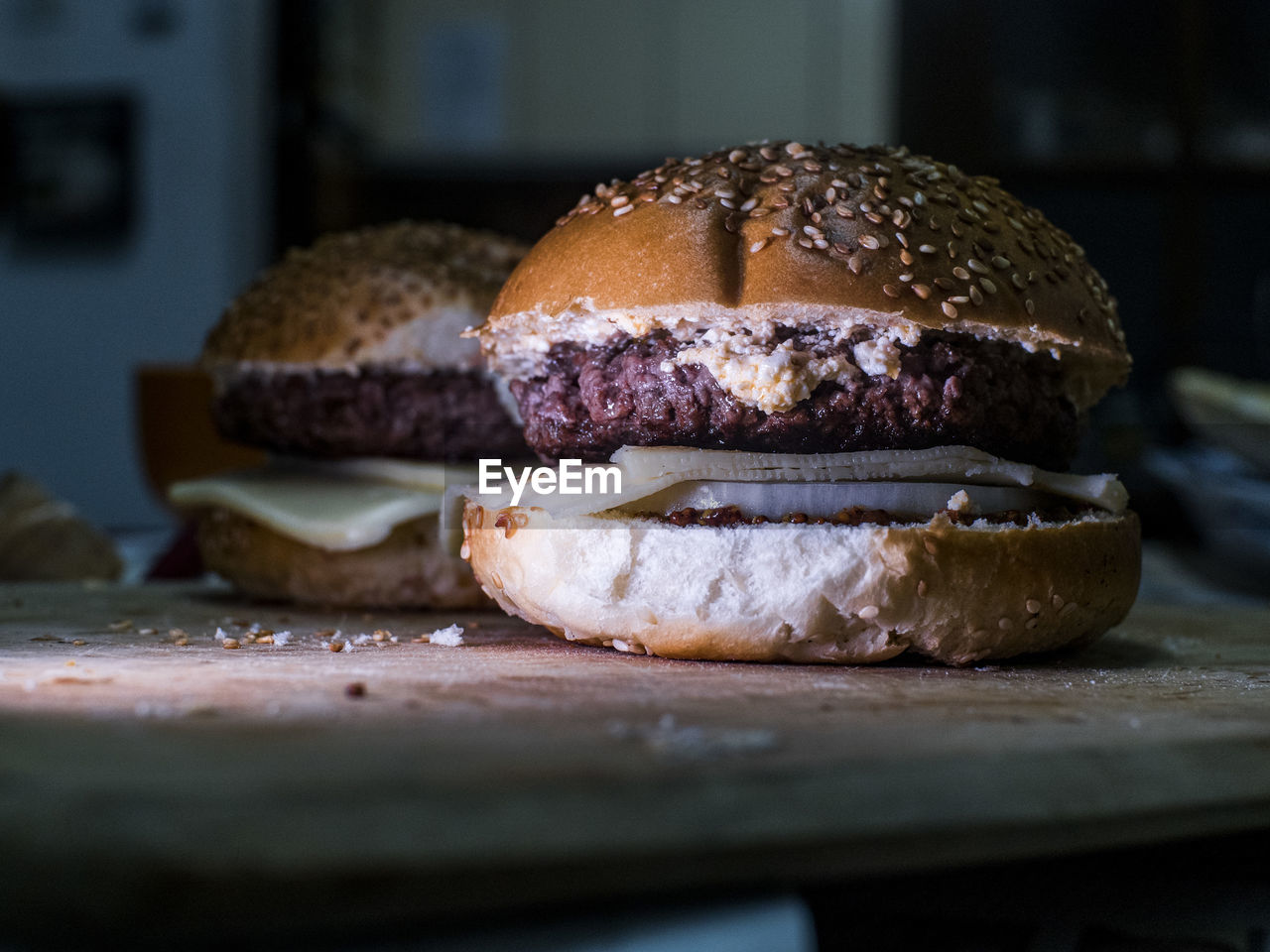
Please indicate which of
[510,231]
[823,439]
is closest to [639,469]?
[823,439]

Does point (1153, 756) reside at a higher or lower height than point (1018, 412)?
lower

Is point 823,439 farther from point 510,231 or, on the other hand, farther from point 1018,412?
point 510,231

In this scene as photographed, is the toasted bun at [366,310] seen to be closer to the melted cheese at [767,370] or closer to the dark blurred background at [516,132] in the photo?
the melted cheese at [767,370]

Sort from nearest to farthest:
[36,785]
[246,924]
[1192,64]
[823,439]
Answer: [246,924] < [36,785] < [823,439] < [1192,64]

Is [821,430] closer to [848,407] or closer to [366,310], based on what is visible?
[848,407]

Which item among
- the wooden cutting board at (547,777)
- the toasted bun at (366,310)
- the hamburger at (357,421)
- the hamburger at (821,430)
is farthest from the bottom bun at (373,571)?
the wooden cutting board at (547,777)
